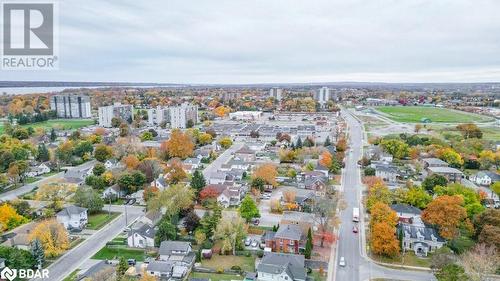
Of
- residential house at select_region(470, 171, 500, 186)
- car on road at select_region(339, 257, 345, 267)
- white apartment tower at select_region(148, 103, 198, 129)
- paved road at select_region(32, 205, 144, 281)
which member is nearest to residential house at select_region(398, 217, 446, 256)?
car on road at select_region(339, 257, 345, 267)

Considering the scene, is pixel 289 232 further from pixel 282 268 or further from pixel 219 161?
pixel 219 161

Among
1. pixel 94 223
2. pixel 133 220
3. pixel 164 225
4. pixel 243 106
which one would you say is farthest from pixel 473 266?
pixel 243 106

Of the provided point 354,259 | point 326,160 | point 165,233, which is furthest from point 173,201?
point 326,160

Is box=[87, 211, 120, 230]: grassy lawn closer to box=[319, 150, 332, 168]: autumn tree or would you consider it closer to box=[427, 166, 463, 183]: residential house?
box=[319, 150, 332, 168]: autumn tree

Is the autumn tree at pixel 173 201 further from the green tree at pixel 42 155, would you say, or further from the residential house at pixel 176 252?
the green tree at pixel 42 155

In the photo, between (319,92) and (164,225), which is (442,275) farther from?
(319,92)

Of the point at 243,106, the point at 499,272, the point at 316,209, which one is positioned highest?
the point at 243,106
